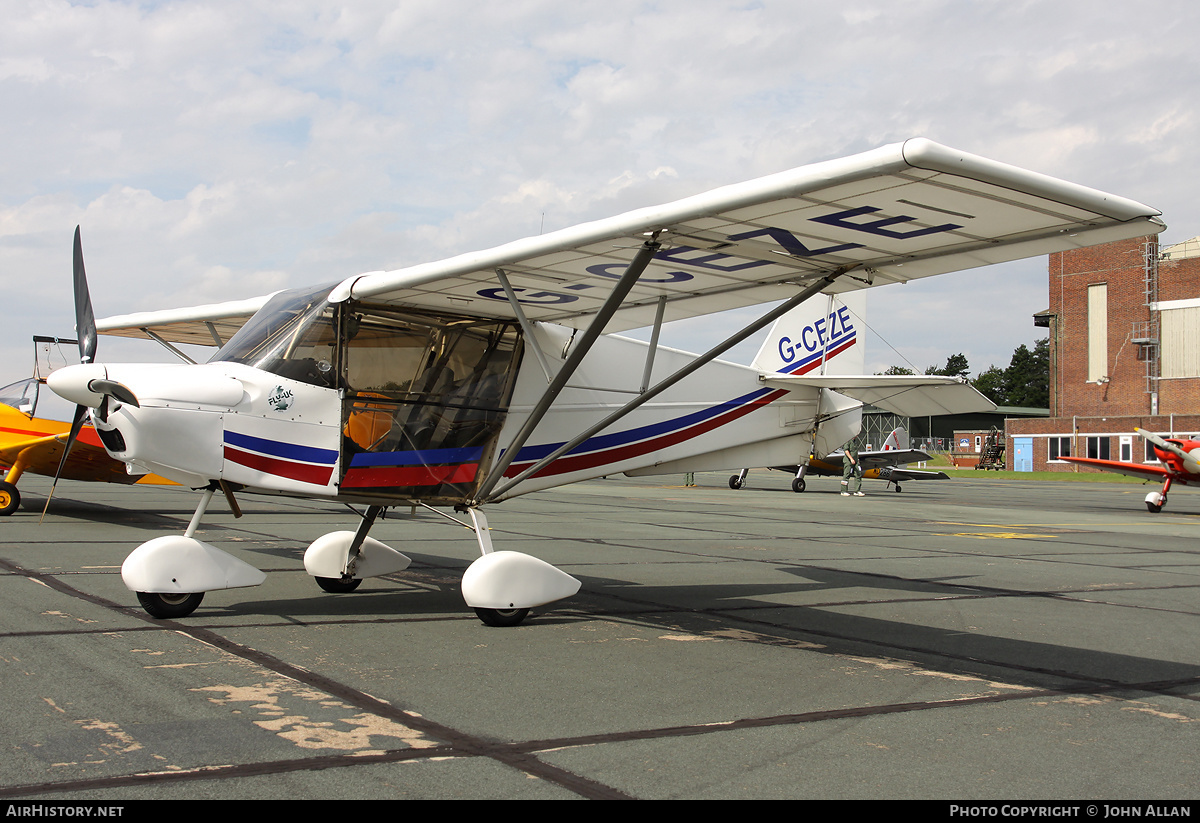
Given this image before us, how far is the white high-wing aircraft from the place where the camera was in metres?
5.12

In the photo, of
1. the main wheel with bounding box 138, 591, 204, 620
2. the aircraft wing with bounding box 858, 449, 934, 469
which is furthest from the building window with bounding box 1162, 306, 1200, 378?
the main wheel with bounding box 138, 591, 204, 620

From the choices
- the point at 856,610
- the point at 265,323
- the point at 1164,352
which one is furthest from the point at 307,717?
the point at 1164,352

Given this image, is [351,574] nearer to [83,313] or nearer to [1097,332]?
[83,313]

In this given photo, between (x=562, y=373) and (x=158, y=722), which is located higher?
(x=562, y=373)

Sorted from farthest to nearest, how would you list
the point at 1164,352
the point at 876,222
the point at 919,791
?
1. the point at 1164,352
2. the point at 876,222
3. the point at 919,791

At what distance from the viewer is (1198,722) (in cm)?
456

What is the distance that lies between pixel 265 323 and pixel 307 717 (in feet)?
12.3

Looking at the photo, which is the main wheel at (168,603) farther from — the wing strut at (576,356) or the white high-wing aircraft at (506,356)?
the wing strut at (576,356)

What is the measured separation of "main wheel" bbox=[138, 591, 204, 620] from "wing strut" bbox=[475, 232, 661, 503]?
225 centimetres

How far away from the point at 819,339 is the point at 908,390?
8.53 feet

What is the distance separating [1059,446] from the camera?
5919 centimetres

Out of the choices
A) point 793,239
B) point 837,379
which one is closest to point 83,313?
point 793,239
